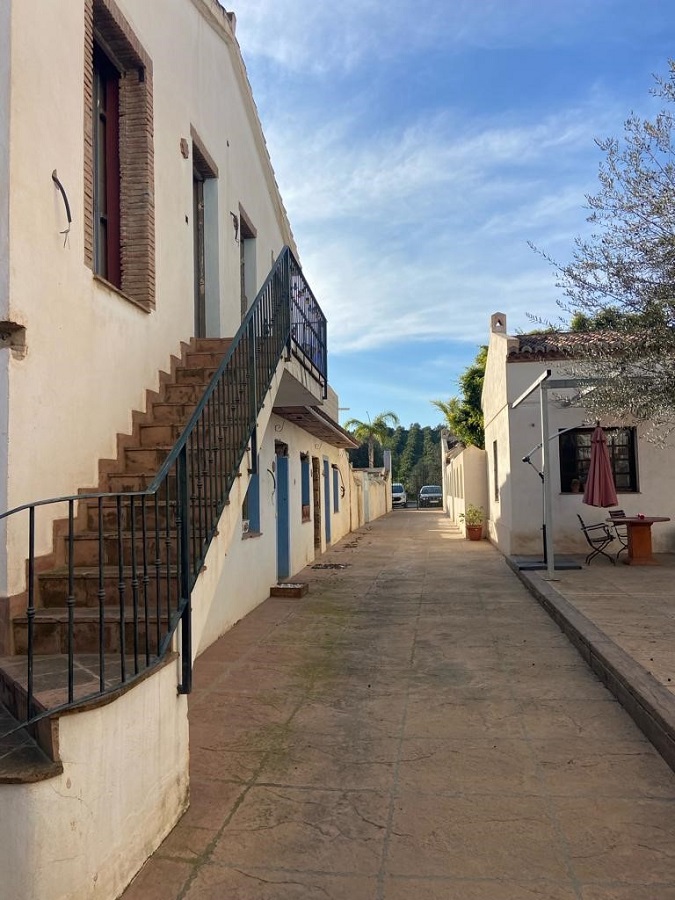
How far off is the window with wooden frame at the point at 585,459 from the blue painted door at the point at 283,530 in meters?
5.09

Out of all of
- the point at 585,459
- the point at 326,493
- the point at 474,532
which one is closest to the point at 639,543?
the point at 585,459

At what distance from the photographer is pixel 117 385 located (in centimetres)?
495

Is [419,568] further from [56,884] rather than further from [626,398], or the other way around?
[56,884]

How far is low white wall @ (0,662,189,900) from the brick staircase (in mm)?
185

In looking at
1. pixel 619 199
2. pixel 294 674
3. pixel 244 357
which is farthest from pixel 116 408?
pixel 619 199

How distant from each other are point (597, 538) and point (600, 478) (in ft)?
6.19

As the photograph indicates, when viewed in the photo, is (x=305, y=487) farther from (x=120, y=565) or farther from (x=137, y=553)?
(x=120, y=565)

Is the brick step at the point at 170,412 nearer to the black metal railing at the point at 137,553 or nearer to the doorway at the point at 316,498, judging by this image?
the black metal railing at the point at 137,553

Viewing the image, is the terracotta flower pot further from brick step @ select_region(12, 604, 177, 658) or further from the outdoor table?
brick step @ select_region(12, 604, 177, 658)

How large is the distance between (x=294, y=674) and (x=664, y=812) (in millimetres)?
2971

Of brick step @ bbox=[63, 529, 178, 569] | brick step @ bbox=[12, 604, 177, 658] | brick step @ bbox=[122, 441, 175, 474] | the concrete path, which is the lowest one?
the concrete path

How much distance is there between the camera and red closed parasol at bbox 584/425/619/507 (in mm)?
10031

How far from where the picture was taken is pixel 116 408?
4.92m

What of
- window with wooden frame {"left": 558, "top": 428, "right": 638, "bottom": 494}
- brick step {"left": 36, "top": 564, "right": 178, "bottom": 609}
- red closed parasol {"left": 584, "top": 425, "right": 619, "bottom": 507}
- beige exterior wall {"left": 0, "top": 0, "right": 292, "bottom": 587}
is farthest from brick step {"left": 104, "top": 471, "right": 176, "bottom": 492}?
window with wooden frame {"left": 558, "top": 428, "right": 638, "bottom": 494}
